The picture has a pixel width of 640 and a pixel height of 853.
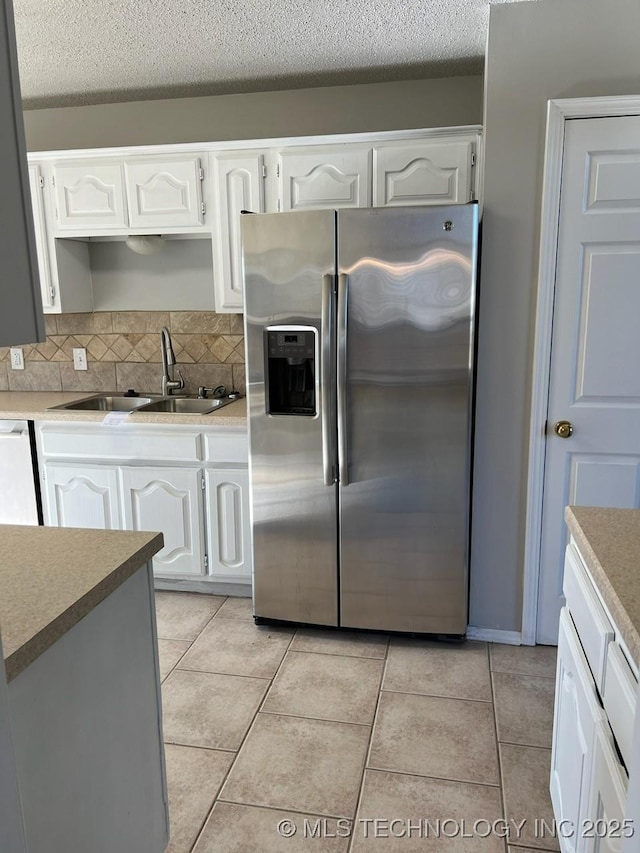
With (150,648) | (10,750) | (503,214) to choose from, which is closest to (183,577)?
(150,648)

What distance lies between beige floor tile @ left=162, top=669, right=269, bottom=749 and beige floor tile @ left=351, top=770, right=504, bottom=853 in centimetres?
50

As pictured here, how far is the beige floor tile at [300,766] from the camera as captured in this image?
1.87 meters

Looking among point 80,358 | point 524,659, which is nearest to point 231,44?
point 80,358

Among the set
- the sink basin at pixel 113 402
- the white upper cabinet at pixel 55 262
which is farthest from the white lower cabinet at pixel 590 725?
the white upper cabinet at pixel 55 262

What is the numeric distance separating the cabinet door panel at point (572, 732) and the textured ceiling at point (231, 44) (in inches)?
87.2

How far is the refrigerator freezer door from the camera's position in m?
2.49

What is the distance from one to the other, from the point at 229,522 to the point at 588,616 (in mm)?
1938

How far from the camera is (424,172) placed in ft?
9.30

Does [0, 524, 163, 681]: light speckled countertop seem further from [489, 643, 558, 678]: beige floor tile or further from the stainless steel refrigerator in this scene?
[489, 643, 558, 678]: beige floor tile

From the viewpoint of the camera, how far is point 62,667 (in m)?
1.18

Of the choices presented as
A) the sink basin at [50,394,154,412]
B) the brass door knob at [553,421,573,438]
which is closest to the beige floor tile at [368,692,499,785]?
the brass door knob at [553,421,573,438]

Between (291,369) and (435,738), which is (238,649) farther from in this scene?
(291,369)

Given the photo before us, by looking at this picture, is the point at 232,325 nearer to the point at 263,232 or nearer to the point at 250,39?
the point at 263,232

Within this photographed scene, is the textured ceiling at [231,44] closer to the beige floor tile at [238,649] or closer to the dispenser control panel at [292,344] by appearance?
the dispenser control panel at [292,344]
